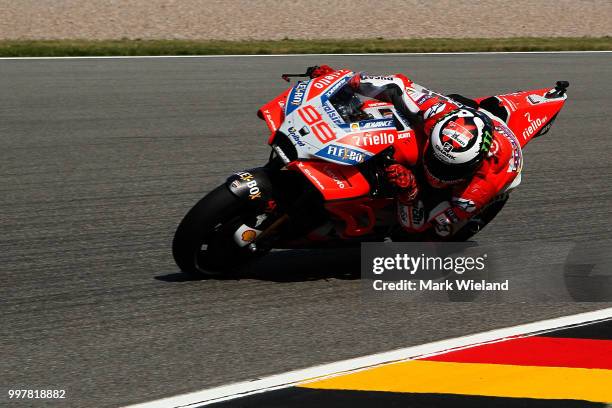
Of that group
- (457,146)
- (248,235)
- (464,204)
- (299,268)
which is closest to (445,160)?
(457,146)

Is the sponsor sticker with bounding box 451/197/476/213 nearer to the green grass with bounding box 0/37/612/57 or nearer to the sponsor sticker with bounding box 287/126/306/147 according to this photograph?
the sponsor sticker with bounding box 287/126/306/147

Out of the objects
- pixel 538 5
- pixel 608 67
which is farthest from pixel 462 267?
pixel 538 5

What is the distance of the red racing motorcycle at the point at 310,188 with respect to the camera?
19.4 ft

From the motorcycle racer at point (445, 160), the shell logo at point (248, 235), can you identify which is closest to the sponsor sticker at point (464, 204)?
the motorcycle racer at point (445, 160)

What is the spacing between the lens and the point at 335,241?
637 centimetres

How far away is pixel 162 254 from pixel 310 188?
56.9 inches

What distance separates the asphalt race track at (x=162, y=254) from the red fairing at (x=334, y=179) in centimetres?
64

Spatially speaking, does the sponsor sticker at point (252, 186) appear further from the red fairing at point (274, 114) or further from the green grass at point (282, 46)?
the green grass at point (282, 46)

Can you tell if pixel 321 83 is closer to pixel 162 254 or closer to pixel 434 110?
pixel 434 110

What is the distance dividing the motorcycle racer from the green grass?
11.8 metres

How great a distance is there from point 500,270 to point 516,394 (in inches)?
83.3

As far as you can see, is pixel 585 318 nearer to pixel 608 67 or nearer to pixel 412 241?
pixel 412 241

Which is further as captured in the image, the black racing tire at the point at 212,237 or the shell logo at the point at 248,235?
the shell logo at the point at 248,235

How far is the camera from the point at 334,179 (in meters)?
5.92
